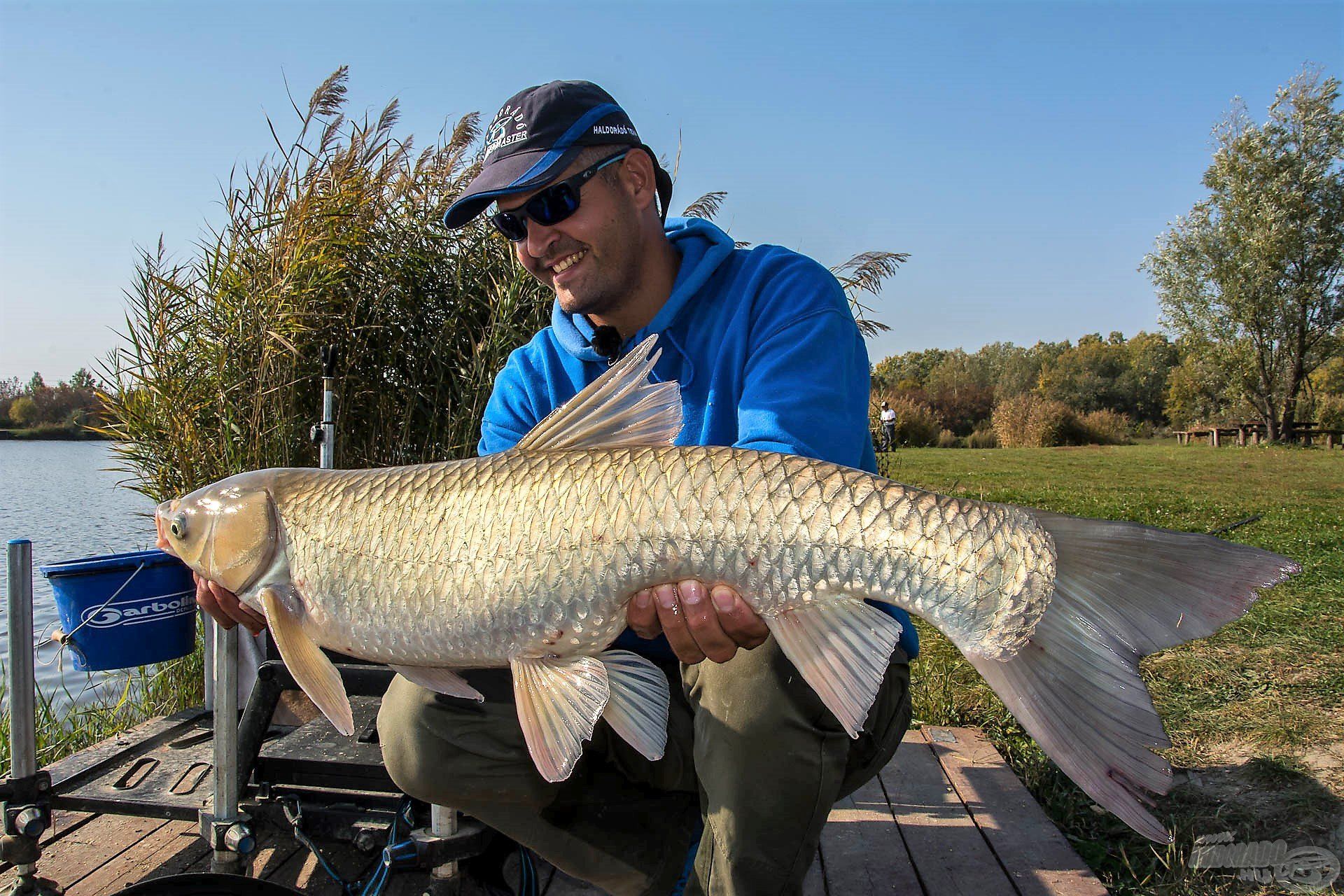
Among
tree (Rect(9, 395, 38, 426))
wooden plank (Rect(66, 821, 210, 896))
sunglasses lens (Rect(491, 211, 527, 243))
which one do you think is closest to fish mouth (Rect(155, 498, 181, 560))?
wooden plank (Rect(66, 821, 210, 896))

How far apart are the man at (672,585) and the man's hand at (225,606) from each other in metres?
0.03

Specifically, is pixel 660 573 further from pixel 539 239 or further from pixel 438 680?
pixel 539 239

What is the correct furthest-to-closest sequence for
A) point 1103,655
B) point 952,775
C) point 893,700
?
point 952,775
point 893,700
point 1103,655

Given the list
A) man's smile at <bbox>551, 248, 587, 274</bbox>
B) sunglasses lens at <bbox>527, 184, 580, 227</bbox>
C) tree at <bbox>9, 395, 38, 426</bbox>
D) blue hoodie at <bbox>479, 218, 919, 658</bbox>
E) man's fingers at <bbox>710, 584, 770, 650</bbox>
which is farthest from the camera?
tree at <bbox>9, 395, 38, 426</bbox>

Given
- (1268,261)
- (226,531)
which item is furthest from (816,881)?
(1268,261)

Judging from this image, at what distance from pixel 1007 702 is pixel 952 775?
1.53 metres

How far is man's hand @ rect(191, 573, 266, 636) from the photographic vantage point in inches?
78.1

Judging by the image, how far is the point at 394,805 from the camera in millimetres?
2410

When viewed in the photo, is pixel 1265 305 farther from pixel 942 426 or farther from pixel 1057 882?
pixel 1057 882

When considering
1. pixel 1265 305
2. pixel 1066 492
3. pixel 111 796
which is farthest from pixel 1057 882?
pixel 1265 305

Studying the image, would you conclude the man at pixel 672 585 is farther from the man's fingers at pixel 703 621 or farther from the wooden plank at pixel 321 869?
the wooden plank at pixel 321 869

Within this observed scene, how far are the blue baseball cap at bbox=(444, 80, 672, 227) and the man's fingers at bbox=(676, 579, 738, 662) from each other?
1138 millimetres

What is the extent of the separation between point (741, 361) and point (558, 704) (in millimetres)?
993

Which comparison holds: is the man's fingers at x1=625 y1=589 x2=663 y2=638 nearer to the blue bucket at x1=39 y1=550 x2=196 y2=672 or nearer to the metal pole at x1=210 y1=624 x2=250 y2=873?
the metal pole at x1=210 y1=624 x2=250 y2=873
